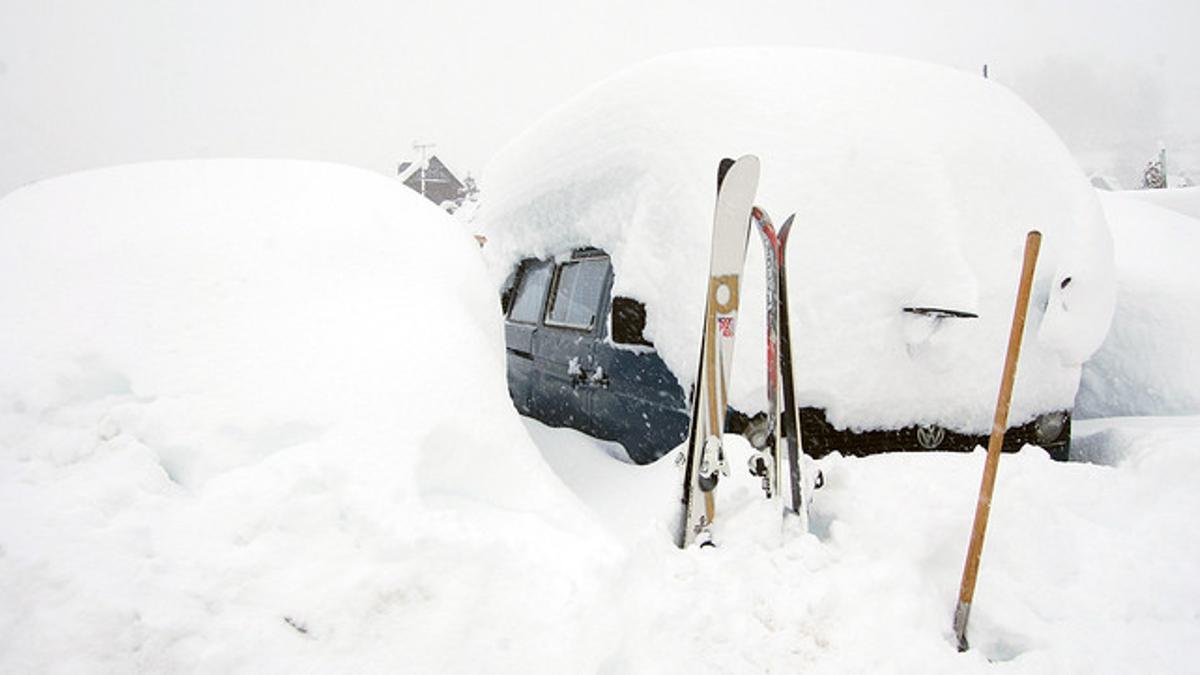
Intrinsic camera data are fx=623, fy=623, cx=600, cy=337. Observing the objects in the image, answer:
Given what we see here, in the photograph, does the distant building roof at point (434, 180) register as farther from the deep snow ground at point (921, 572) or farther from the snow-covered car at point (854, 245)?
the deep snow ground at point (921, 572)

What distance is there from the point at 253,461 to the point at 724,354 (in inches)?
61.1

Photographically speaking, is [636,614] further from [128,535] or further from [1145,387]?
[1145,387]

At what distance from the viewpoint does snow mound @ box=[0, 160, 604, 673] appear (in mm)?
1384

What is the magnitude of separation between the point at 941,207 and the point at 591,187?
1.61 metres

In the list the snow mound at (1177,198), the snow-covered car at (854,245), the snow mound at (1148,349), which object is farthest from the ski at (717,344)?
the snow mound at (1177,198)

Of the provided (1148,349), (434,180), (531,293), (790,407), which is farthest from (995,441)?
(434,180)

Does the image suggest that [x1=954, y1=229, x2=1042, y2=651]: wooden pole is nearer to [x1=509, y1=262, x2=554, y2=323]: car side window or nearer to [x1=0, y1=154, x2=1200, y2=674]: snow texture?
[x1=0, y1=154, x2=1200, y2=674]: snow texture

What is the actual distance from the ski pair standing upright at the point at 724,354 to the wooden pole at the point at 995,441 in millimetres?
570

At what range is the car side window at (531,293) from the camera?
3998 millimetres

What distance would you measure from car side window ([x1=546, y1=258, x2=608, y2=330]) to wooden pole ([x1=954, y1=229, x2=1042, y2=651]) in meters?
1.86

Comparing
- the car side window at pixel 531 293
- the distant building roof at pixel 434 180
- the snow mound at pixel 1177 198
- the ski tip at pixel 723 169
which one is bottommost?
the car side window at pixel 531 293

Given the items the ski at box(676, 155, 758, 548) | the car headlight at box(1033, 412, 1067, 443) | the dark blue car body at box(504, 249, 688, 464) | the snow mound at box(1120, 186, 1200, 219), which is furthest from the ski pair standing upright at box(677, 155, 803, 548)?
the snow mound at box(1120, 186, 1200, 219)

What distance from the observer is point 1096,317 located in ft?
8.75

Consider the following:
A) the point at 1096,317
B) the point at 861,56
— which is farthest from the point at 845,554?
the point at 861,56
